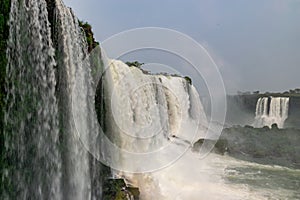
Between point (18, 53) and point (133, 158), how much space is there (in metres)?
5.35

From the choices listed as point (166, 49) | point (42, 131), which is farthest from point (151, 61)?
point (42, 131)

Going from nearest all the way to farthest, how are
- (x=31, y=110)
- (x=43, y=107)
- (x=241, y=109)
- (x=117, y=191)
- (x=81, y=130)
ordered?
1. (x=31, y=110)
2. (x=43, y=107)
3. (x=81, y=130)
4. (x=117, y=191)
5. (x=241, y=109)

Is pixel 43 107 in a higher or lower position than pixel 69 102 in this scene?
lower

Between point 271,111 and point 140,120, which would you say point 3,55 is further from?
point 271,111

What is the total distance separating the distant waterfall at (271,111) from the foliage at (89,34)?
2301 centimetres

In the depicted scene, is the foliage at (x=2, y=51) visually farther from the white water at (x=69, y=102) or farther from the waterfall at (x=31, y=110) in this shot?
the white water at (x=69, y=102)

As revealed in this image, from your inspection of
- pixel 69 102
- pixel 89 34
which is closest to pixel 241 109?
pixel 89 34

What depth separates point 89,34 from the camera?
924cm

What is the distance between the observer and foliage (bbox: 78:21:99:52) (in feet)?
29.4

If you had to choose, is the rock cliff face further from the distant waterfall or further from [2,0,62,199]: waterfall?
[2,0,62,199]: waterfall

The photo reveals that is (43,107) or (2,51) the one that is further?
(43,107)

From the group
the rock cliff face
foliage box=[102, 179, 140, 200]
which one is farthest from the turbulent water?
the rock cliff face

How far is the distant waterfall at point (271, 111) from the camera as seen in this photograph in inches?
1147

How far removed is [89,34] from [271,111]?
938 inches
